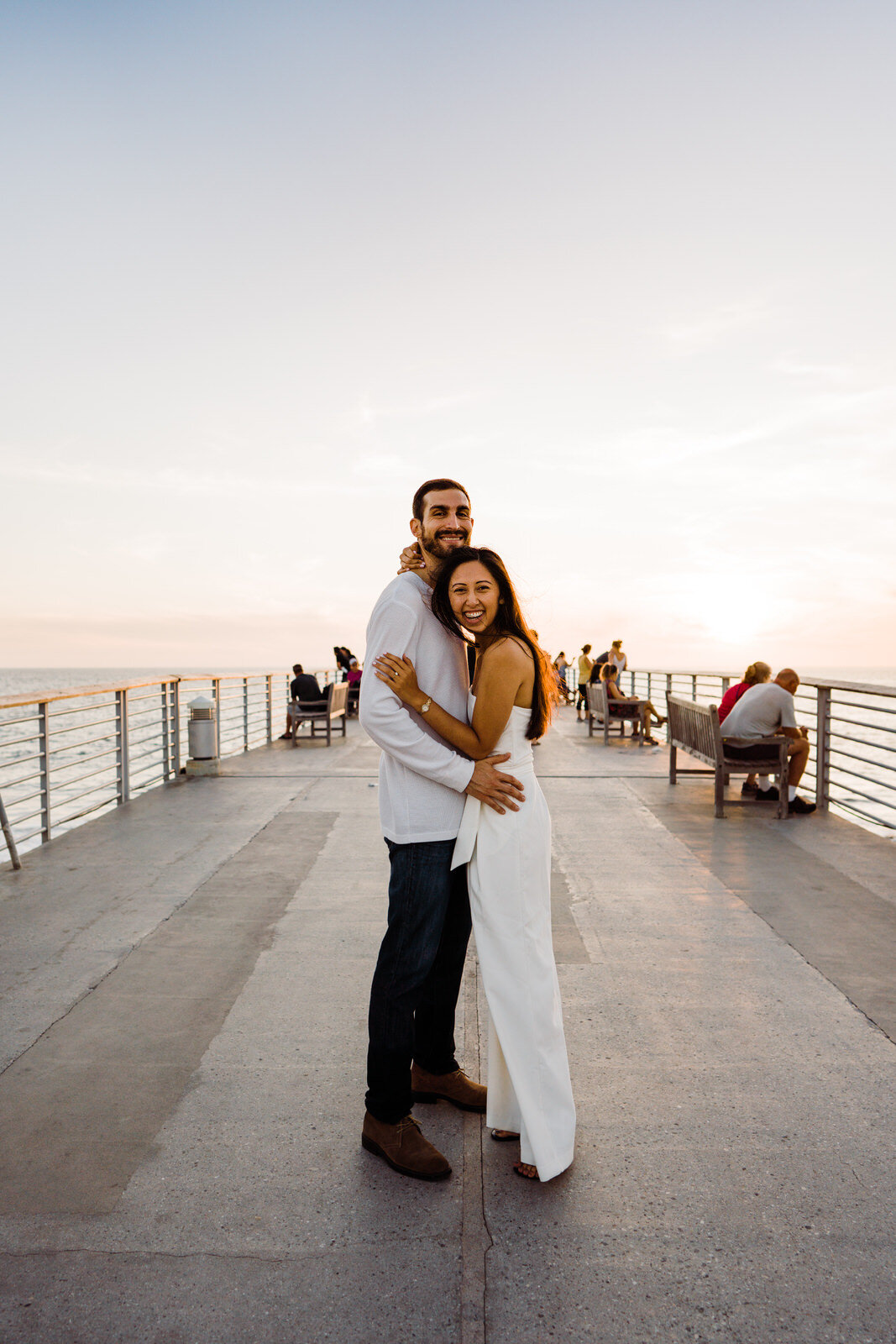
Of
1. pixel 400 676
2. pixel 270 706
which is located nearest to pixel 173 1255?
pixel 400 676

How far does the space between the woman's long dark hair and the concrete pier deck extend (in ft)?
4.12

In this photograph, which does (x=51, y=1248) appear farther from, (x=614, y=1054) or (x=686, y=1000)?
(x=686, y=1000)

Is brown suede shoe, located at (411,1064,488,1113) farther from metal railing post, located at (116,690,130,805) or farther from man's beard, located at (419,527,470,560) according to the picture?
metal railing post, located at (116,690,130,805)

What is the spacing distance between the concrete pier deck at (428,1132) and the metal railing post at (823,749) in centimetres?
266

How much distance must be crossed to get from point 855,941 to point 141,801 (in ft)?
20.9

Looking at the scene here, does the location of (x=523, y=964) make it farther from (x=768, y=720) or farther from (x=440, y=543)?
(x=768, y=720)

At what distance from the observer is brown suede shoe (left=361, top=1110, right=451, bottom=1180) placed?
2283mm

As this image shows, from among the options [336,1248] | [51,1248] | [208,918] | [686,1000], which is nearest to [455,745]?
[336,1248]

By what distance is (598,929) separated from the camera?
14.3 ft

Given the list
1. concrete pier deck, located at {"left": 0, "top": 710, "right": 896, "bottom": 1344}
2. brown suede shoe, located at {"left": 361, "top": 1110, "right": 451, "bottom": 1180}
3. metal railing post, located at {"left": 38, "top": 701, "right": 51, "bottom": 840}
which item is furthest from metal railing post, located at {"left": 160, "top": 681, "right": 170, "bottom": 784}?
brown suede shoe, located at {"left": 361, "top": 1110, "right": 451, "bottom": 1180}

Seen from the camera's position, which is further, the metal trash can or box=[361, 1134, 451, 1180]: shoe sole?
the metal trash can

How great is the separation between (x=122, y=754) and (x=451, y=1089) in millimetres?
6565

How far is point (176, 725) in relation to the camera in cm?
998

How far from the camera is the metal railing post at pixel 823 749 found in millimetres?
7621
